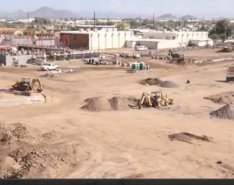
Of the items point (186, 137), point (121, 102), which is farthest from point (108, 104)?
point (186, 137)

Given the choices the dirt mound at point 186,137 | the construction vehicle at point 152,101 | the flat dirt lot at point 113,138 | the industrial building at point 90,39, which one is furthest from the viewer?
the industrial building at point 90,39

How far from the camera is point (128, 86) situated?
3759cm

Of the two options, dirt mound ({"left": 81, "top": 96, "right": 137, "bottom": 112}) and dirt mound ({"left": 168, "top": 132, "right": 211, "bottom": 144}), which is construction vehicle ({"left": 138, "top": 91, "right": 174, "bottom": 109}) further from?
dirt mound ({"left": 168, "top": 132, "right": 211, "bottom": 144})

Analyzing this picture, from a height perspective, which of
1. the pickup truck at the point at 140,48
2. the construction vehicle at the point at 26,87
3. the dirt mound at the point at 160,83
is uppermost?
the construction vehicle at the point at 26,87

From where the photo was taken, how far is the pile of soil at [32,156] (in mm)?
14719

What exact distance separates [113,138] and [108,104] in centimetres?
760

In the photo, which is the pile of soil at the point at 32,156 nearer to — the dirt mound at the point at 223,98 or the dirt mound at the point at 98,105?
the dirt mound at the point at 98,105

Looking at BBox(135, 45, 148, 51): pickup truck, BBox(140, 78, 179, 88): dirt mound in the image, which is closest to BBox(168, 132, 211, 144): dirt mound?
BBox(140, 78, 179, 88): dirt mound

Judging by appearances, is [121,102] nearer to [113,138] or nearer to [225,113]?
[225,113]

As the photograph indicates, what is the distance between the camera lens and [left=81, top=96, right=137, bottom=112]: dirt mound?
27.7m

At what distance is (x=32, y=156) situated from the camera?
15.5 meters

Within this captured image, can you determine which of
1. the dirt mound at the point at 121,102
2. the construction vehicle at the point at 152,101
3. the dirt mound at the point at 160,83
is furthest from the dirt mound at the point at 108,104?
the dirt mound at the point at 160,83

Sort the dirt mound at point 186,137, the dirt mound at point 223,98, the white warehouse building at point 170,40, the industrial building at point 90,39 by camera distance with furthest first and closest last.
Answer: the white warehouse building at point 170,40 → the industrial building at point 90,39 → the dirt mound at point 223,98 → the dirt mound at point 186,137

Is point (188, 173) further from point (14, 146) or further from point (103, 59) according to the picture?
point (103, 59)
